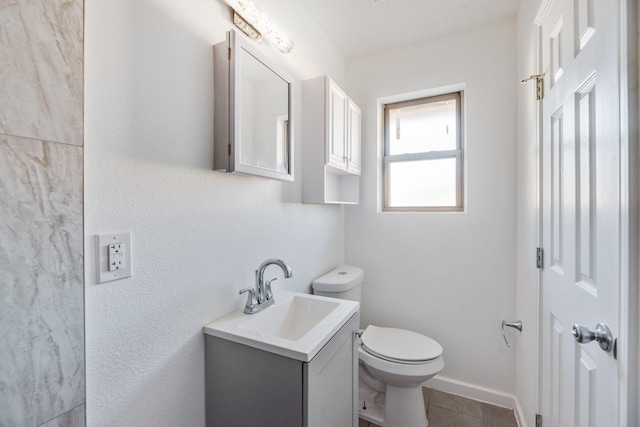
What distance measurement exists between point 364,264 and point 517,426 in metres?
1.29

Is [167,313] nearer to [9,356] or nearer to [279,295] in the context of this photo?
[9,356]

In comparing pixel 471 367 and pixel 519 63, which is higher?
pixel 519 63

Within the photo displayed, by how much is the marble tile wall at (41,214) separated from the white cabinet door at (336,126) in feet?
3.68

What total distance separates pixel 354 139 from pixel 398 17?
802 mm

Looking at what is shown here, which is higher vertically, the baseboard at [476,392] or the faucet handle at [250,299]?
the faucet handle at [250,299]

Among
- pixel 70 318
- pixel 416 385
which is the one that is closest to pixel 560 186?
pixel 416 385

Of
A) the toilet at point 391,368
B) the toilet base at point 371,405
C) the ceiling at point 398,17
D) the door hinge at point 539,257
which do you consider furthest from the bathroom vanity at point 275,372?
the ceiling at point 398,17

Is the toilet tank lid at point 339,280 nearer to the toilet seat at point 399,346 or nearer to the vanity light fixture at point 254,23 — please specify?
the toilet seat at point 399,346

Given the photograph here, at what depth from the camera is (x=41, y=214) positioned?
60 cm

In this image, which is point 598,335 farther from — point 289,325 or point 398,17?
point 398,17

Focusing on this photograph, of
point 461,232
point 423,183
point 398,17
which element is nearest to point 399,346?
point 461,232

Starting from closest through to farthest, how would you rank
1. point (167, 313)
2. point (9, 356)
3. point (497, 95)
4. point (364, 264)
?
point (9, 356)
point (167, 313)
point (497, 95)
point (364, 264)

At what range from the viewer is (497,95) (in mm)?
1791

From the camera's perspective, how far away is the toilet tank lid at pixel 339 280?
1.69 m
